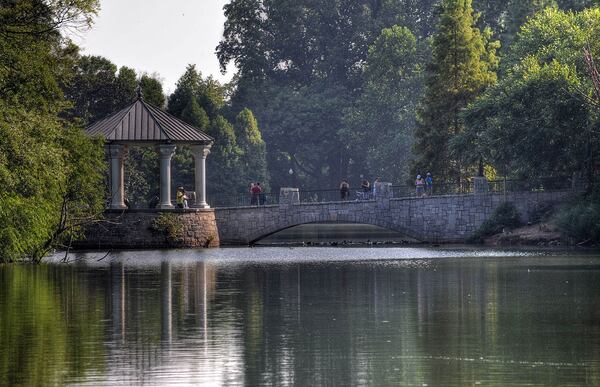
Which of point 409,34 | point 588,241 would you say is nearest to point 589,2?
point 409,34

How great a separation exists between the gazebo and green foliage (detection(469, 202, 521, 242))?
13604 mm

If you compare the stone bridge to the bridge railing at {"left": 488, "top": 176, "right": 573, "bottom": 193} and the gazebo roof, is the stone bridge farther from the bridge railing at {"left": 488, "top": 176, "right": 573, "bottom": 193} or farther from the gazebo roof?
the gazebo roof

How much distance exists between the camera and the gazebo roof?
68062 millimetres

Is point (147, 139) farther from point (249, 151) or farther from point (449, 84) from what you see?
point (249, 151)

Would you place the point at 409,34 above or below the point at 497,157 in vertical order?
above

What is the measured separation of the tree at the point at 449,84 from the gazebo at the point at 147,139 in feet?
53.9

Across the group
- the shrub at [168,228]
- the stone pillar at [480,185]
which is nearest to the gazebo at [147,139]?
the shrub at [168,228]

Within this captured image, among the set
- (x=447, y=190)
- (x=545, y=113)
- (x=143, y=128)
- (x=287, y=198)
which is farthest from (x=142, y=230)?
(x=545, y=113)

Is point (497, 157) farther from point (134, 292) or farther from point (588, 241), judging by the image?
point (134, 292)

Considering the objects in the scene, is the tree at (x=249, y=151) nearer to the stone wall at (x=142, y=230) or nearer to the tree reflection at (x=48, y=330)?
the stone wall at (x=142, y=230)

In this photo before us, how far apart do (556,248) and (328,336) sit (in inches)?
1475

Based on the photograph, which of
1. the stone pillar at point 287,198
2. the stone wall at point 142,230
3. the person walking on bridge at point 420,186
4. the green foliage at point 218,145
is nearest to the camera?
the stone wall at point 142,230

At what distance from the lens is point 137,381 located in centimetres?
1978

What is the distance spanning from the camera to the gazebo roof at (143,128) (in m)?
68.1
